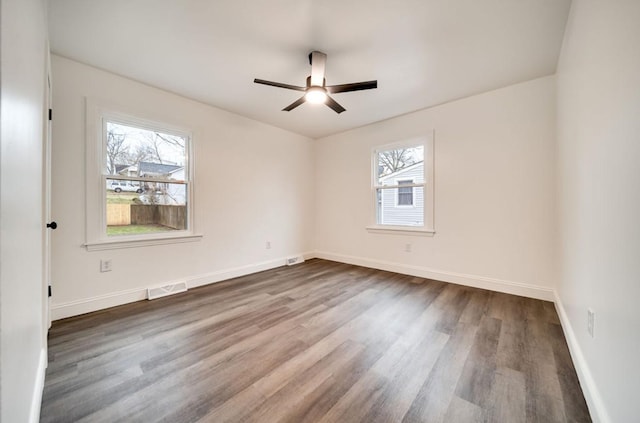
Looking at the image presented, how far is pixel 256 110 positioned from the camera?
3.70 m

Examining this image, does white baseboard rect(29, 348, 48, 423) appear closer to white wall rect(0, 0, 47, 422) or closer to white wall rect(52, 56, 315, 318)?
white wall rect(0, 0, 47, 422)

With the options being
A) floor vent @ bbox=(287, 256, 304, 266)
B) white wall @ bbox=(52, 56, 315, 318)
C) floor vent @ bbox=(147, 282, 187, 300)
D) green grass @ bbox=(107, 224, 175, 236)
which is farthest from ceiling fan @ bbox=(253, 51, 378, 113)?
→ floor vent @ bbox=(287, 256, 304, 266)

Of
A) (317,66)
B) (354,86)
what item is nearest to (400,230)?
(354,86)

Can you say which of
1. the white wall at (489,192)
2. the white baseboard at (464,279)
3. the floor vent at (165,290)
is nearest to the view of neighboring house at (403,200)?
the white wall at (489,192)

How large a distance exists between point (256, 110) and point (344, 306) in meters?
3.03

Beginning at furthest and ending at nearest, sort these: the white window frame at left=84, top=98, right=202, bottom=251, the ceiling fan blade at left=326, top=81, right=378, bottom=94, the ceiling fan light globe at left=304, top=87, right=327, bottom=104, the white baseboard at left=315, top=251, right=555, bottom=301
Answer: the white baseboard at left=315, top=251, right=555, bottom=301
the white window frame at left=84, top=98, right=202, bottom=251
the ceiling fan light globe at left=304, top=87, right=327, bottom=104
the ceiling fan blade at left=326, top=81, right=378, bottom=94

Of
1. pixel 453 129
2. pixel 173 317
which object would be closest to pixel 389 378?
pixel 173 317

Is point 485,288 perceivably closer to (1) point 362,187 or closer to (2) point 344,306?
(2) point 344,306

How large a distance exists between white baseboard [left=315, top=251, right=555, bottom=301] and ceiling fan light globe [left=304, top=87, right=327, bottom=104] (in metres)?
2.81

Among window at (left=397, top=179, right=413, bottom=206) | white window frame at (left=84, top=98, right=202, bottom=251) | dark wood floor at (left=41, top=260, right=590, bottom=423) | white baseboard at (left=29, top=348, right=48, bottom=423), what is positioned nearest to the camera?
white baseboard at (left=29, top=348, right=48, bottom=423)

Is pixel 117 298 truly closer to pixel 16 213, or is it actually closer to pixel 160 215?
pixel 160 215

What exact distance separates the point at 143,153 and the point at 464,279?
14.6 ft

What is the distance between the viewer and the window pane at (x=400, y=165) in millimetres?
3824

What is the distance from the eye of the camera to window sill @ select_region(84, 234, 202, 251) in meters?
Answer: 2.58
